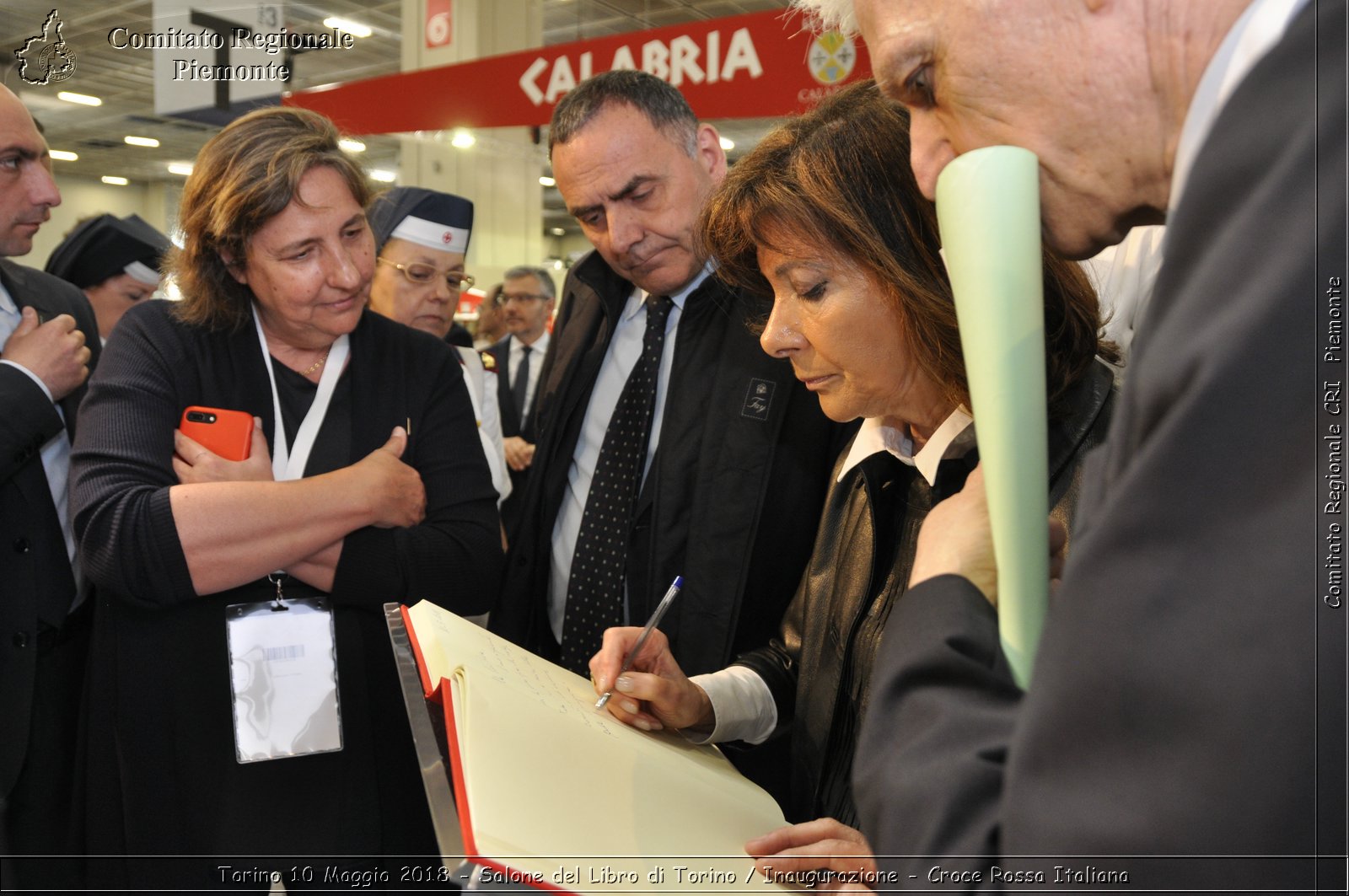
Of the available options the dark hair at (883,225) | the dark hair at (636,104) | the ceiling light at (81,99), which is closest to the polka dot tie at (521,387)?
the dark hair at (636,104)

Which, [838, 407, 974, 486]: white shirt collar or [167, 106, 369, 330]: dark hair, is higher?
[167, 106, 369, 330]: dark hair

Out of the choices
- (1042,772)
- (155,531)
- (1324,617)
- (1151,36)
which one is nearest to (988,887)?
(1042,772)

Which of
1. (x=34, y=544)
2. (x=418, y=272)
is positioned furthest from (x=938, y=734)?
(x=418, y=272)

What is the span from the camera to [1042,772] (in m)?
0.55

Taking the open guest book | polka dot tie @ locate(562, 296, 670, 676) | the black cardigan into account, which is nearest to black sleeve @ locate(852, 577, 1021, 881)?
the open guest book

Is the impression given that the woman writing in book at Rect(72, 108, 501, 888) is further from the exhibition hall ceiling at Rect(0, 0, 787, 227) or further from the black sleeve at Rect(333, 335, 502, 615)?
the exhibition hall ceiling at Rect(0, 0, 787, 227)

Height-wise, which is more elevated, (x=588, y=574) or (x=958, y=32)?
(x=958, y=32)

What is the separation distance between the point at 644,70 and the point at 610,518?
3.79m

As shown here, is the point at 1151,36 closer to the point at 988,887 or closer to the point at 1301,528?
the point at 1301,528

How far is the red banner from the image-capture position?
477 centimetres

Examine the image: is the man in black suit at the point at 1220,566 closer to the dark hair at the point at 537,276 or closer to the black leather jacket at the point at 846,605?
the black leather jacket at the point at 846,605

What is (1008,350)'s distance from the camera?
0.67m

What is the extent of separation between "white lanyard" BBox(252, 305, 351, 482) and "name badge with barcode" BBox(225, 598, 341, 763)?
26cm

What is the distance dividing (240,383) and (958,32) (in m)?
1.59
